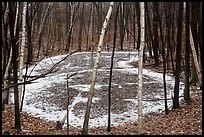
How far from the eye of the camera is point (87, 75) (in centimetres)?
1894

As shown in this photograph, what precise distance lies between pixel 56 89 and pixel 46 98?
1508 millimetres

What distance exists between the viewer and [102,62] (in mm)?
23297

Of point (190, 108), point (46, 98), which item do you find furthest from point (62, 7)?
point (190, 108)

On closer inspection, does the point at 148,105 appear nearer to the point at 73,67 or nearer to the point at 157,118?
the point at 157,118

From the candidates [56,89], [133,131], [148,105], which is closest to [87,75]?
[56,89]

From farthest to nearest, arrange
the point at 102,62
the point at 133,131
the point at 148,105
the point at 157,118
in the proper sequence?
1. the point at 102,62
2. the point at 148,105
3. the point at 157,118
4. the point at 133,131

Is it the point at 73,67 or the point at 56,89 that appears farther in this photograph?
the point at 73,67

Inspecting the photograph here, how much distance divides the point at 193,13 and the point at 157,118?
4759 millimetres

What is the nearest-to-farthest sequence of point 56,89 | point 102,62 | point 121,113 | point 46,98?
point 121,113, point 46,98, point 56,89, point 102,62

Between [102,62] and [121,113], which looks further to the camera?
[102,62]

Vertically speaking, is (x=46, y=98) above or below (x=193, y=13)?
below

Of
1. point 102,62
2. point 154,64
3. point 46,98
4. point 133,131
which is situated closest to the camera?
point 133,131

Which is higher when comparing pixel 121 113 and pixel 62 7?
pixel 62 7

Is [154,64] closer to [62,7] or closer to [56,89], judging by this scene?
[56,89]
